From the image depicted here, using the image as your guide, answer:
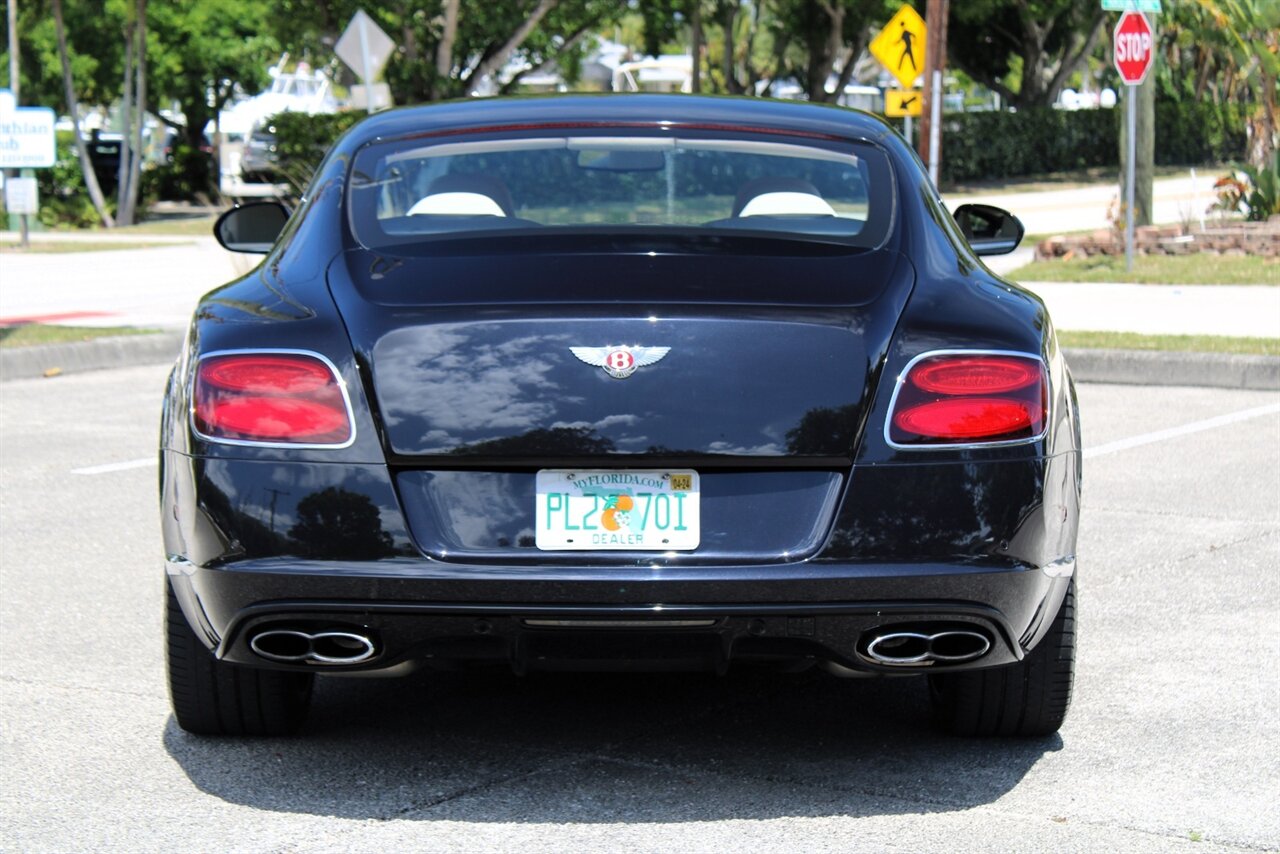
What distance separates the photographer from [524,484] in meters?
3.88

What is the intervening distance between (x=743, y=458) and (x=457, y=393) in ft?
1.88

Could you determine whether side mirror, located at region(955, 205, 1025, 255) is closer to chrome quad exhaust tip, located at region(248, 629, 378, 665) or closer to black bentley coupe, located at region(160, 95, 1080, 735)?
black bentley coupe, located at region(160, 95, 1080, 735)

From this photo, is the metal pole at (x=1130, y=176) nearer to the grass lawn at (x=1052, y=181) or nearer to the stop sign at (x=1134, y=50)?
the stop sign at (x=1134, y=50)

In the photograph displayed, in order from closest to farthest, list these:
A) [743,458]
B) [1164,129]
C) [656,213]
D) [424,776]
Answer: [743,458] → [424,776] → [656,213] → [1164,129]

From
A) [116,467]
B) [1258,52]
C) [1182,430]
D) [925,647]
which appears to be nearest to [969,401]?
[925,647]

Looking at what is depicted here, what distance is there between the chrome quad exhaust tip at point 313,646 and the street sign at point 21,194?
23.5 meters

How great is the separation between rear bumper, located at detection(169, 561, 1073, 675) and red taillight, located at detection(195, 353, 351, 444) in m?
0.26

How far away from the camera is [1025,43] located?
49.3 metres

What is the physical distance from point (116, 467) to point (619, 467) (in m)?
5.53

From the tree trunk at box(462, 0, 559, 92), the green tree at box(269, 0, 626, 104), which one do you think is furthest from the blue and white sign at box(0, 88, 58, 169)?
the tree trunk at box(462, 0, 559, 92)

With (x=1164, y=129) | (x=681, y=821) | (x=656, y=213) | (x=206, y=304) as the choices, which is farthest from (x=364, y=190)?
(x=1164, y=129)

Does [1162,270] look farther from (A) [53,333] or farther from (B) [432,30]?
(B) [432,30]

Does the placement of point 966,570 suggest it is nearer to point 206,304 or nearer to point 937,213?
point 937,213

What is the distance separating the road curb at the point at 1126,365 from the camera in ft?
39.5
